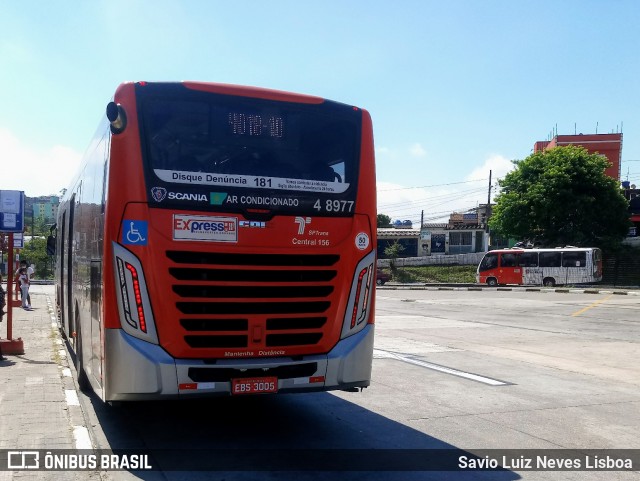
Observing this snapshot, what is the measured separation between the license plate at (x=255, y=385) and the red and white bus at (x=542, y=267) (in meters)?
41.7

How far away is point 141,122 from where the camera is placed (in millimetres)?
5680

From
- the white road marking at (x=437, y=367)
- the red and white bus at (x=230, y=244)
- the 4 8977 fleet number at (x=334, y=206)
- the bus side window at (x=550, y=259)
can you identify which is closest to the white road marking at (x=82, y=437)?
the red and white bus at (x=230, y=244)

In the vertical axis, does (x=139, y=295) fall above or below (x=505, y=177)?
below

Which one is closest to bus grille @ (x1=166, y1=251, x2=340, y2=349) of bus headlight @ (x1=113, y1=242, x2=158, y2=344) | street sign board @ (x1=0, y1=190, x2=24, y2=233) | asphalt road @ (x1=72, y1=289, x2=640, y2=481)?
bus headlight @ (x1=113, y1=242, x2=158, y2=344)

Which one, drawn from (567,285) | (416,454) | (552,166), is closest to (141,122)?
(416,454)

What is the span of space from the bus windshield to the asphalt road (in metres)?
2.38

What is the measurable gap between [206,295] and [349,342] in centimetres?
152

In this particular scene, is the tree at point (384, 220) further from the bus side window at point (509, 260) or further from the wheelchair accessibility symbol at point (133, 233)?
the wheelchair accessibility symbol at point (133, 233)

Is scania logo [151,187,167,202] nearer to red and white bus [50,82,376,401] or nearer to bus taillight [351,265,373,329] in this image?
red and white bus [50,82,376,401]

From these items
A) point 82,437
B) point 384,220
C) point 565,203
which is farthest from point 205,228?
point 384,220

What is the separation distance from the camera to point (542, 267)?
4606 centimetres

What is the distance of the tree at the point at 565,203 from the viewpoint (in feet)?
158

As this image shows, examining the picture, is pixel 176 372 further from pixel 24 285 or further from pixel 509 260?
pixel 509 260

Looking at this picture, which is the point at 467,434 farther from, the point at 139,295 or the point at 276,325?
the point at 139,295
